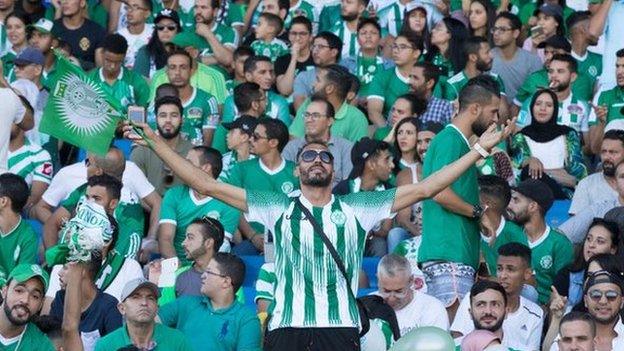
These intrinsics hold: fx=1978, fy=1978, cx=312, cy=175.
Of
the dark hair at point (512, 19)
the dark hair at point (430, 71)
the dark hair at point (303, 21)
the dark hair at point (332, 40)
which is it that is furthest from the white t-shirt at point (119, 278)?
the dark hair at point (512, 19)

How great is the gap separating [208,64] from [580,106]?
3.52 metres

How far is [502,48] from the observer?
17.6m

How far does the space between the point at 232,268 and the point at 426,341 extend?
4170 millimetres

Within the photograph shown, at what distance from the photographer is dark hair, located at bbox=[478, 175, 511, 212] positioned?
13.2 meters

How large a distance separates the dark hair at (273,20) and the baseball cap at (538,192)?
425 cm

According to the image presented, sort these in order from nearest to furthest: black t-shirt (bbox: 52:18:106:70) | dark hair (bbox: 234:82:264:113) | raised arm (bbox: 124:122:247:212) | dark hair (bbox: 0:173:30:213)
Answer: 1. raised arm (bbox: 124:122:247:212)
2. dark hair (bbox: 0:173:30:213)
3. dark hair (bbox: 234:82:264:113)
4. black t-shirt (bbox: 52:18:106:70)

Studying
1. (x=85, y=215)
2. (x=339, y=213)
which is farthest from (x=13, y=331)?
(x=339, y=213)

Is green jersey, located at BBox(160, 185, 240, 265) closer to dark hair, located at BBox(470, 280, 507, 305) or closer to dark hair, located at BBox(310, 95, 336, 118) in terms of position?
dark hair, located at BBox(310, 95, 336, 118)

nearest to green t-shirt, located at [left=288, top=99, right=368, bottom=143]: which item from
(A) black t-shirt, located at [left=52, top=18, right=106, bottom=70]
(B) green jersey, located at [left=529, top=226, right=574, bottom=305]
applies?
(B) green jersey, located at [left=529, top=226, right=574, bottom=305]

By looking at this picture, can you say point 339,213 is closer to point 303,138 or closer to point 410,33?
point 303,138

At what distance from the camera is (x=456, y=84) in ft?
54.9

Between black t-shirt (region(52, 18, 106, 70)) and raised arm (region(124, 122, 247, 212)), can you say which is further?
black t-shirt (region(52, 18, 106, 70))

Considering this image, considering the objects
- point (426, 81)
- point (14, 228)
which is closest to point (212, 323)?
point (14, 228)

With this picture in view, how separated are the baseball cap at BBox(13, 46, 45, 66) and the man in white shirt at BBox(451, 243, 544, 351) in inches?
205
